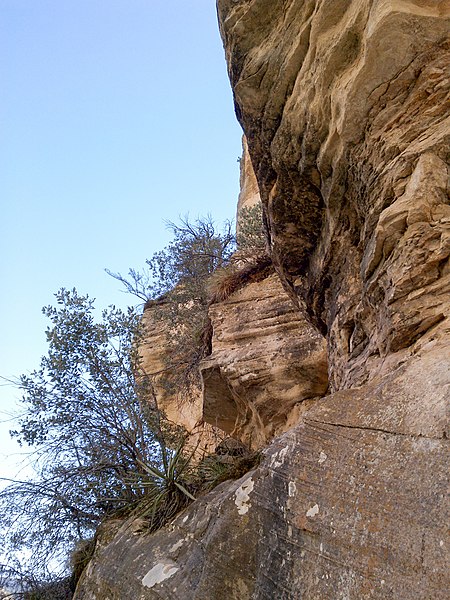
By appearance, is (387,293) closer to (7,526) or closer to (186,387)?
(7,526)

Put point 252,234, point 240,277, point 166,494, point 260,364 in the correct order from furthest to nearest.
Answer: point 252,234, point 240,277, point 260,364, point 166,494

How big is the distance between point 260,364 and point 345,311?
110 inches

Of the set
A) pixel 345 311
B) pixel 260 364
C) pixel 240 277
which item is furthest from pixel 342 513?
pixel 240 277

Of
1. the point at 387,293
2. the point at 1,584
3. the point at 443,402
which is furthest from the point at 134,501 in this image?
the point at 443,402

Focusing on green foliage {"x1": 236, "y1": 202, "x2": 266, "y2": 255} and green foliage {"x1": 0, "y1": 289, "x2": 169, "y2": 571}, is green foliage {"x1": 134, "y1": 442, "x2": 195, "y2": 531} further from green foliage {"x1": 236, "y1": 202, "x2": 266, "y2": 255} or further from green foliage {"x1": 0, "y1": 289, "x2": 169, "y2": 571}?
green foliage {"x1": 236, "y1": 202, "x2": 266, "y2": 255}

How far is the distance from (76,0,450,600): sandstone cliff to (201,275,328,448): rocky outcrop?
4.19 feet

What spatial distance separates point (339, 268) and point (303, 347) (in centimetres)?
240

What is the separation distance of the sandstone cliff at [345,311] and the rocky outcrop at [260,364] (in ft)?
4.19

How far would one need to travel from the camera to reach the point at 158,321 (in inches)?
508

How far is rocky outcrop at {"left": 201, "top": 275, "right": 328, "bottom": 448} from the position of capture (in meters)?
8.52

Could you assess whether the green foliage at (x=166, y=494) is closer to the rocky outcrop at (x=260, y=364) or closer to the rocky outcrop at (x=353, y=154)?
the rocky outcrop at (x=353, y=154)

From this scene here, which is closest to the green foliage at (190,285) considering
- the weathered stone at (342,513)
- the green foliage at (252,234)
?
the green foliage at (252,234)

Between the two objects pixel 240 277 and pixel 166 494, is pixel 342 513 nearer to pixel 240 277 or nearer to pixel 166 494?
pixel 166 494

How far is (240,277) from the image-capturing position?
33.7 feet
